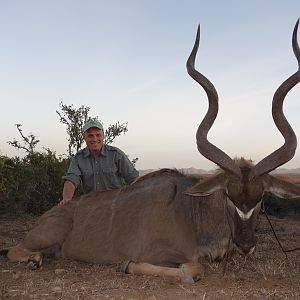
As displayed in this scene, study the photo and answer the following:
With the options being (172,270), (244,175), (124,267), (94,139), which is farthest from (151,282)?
(94,139)

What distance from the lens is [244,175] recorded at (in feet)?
13.8

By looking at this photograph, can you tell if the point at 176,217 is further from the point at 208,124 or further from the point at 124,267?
the point at 208,124

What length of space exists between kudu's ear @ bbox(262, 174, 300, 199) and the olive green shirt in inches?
95.4

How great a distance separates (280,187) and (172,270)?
1162 mm

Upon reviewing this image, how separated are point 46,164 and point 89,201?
4908 millimetres

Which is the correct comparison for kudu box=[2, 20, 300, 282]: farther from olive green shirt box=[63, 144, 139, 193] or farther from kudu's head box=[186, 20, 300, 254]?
olive green shirt box=[63, 144, 139, 193]

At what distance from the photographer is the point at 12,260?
202 inches

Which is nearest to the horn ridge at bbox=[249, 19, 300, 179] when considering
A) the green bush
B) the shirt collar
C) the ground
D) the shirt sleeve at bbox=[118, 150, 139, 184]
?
the ground

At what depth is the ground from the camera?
145 inches

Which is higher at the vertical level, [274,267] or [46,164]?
[46,164]

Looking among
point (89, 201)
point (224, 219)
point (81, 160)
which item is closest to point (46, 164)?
point (81, 160)

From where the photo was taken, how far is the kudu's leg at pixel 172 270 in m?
4.13

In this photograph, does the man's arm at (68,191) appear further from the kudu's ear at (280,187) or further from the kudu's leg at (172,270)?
the kudu's ear at (280,187)

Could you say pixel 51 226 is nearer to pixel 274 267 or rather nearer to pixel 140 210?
pixel 140 210
